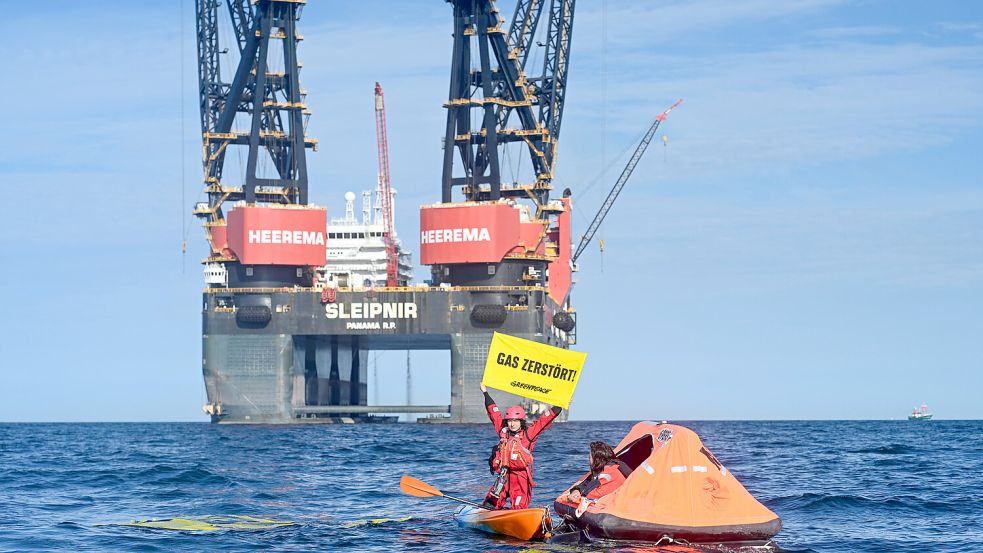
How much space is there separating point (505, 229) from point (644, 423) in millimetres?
69956

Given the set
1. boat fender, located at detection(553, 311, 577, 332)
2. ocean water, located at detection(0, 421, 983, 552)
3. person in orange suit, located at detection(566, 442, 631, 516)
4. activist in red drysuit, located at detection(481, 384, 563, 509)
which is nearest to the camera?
person in orange suit, located at detection(566, 442, 631, 516)

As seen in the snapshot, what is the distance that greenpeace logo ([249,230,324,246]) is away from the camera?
9599cm

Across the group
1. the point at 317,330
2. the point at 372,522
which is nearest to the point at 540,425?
the point at 372,522

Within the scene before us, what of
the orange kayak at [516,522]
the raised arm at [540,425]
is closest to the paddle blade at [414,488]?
the orange kayak at [516,522]

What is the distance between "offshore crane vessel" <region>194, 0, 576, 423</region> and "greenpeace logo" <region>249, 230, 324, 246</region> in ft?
0.31

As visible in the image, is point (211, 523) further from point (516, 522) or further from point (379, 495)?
point (516, 522)

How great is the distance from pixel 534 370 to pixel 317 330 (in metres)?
71.2

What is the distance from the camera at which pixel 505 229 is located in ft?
309

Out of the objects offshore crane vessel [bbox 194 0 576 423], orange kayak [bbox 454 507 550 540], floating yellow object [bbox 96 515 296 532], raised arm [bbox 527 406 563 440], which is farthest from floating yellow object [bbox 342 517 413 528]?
offshore crane vessel [bbox 194 0 576 423]

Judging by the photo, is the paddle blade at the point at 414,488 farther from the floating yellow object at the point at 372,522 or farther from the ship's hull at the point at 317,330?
the ship's hull at the point at 317,330

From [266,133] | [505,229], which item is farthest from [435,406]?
[266,133]

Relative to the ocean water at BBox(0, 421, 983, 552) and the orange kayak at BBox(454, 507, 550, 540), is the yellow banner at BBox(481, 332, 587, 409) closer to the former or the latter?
the orange kayak at BBox(454, 507, 550, 540)

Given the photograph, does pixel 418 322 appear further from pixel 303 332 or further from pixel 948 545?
pixel 948 545

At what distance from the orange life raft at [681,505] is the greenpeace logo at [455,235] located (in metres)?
72.1
